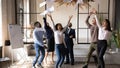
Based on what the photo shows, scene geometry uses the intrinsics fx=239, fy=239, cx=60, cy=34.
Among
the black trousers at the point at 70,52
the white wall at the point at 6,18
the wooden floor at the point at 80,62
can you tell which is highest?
the white wall at the point at 6,18

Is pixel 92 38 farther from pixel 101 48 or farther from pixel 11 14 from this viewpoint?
pixel 11 14

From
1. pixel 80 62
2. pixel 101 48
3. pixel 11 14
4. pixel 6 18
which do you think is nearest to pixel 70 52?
pixel 80 62

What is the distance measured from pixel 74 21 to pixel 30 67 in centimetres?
372

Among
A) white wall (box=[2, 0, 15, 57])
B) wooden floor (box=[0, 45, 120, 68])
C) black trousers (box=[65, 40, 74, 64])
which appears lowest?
wooden floor (box=[0, 45, 120, 68])

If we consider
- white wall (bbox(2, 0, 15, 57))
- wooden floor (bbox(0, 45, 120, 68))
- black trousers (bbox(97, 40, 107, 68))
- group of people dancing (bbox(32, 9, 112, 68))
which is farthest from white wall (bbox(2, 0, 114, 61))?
black trousers (bbox(97, 40, 107, 68))

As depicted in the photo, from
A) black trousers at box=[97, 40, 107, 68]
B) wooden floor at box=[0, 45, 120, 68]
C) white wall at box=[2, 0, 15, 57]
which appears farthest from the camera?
white wall at box=[2, 0, 15, 57]

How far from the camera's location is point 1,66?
248 inches

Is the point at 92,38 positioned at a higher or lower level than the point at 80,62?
higher

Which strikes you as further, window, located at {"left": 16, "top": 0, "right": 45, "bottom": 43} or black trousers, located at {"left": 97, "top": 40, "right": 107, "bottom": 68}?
window, located at {"left": 16, "top": 0, "right": 45, "bottom": 43}

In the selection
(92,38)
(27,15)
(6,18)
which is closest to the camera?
(92,38)

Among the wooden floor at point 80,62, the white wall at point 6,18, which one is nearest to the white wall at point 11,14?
the white wall at point 6,18

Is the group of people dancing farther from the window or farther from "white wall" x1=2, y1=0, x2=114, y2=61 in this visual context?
the window

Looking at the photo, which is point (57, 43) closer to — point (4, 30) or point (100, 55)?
point (100, 55)

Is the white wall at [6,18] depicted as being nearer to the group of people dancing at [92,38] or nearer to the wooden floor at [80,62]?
the wooden floor at [80,62]
